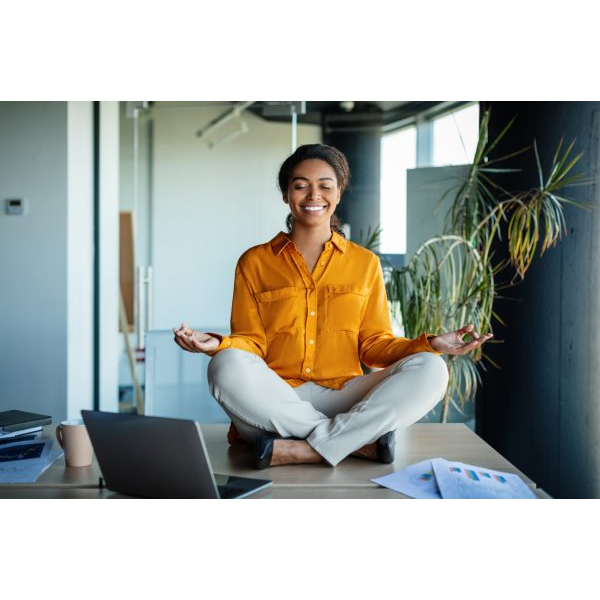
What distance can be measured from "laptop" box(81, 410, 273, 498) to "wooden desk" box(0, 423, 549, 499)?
84 millimetres

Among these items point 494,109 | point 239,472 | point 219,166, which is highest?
point 494,109

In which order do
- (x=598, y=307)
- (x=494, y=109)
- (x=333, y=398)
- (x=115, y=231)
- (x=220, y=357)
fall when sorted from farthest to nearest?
1. (x=115, y=231)
2. (x=494, y=109)
3. (x=598, y=307)
4. (x=333, y=398)
5. (x=220, y=357)

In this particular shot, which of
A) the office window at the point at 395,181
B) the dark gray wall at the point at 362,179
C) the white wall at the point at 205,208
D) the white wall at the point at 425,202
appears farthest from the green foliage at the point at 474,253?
the white wall at the point at 205,208

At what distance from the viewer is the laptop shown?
5.38 ft

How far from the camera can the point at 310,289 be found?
8.28 feet

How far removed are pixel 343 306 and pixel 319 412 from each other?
40cm

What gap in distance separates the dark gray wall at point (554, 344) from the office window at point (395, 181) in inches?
17.6

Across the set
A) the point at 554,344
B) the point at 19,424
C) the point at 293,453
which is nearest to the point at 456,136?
the point at 554,344

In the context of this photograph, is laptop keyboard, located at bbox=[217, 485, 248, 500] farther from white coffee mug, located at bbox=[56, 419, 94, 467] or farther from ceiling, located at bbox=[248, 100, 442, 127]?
ceiling, located at bbox=[248, 100, 442, 127]
